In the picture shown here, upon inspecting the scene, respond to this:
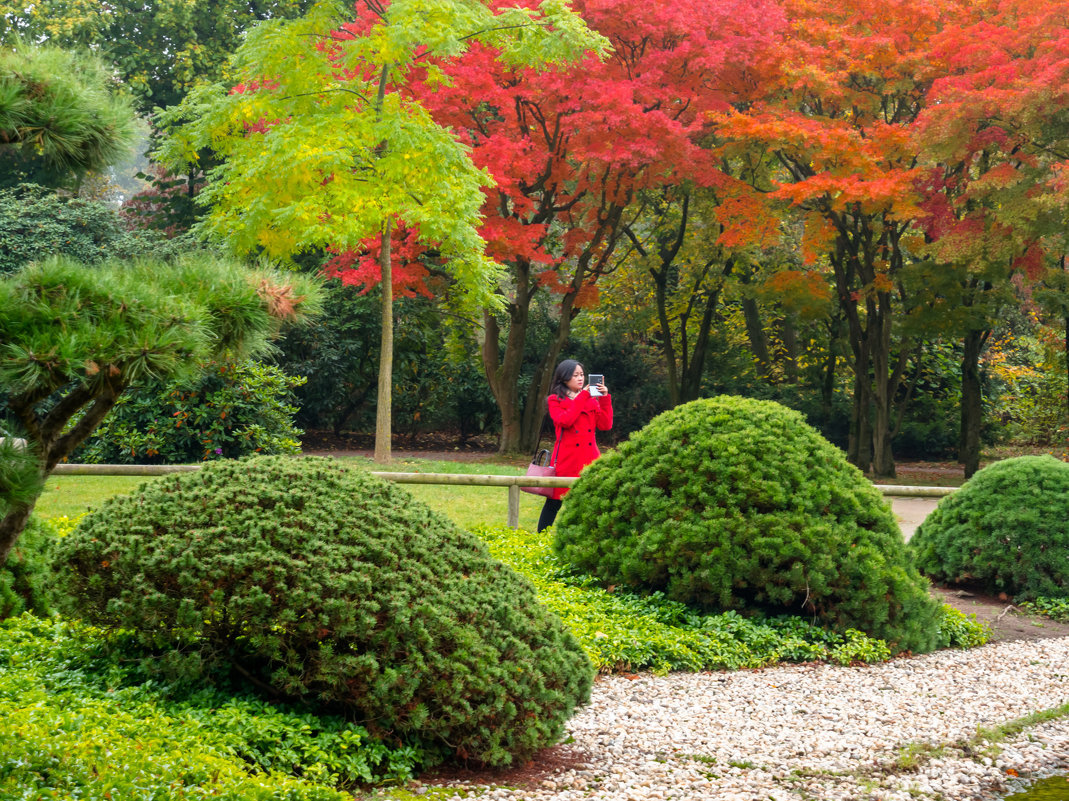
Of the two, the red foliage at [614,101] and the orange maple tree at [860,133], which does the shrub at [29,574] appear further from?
the orange maple tree at [860,133]

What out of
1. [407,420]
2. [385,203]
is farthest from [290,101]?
[407,420]

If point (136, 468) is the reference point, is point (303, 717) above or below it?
below

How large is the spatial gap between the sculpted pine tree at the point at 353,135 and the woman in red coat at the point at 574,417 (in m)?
4.72

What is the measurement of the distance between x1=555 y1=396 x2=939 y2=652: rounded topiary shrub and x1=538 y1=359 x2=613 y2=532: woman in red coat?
65.0 inches

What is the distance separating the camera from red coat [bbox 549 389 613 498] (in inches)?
327

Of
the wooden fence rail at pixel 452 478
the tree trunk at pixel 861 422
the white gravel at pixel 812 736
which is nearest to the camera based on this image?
the white gravel at pixel 812 736

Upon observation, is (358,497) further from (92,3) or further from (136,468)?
(92,3)

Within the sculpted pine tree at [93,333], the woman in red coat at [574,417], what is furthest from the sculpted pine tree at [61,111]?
the woman in red coat at [574,417]

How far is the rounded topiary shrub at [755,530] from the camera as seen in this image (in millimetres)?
5953

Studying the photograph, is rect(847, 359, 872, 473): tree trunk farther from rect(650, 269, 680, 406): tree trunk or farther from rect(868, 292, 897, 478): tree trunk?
rect(650, 269, 680, 406): tree trunk

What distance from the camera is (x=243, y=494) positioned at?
3980 millimetres

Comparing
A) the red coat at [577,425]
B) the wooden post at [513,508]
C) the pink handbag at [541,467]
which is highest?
the red coat at [577,425]

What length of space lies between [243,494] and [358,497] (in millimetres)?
462

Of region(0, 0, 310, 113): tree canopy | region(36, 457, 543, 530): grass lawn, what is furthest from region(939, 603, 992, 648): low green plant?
region(0, 0, 310, 113): tree canopy
